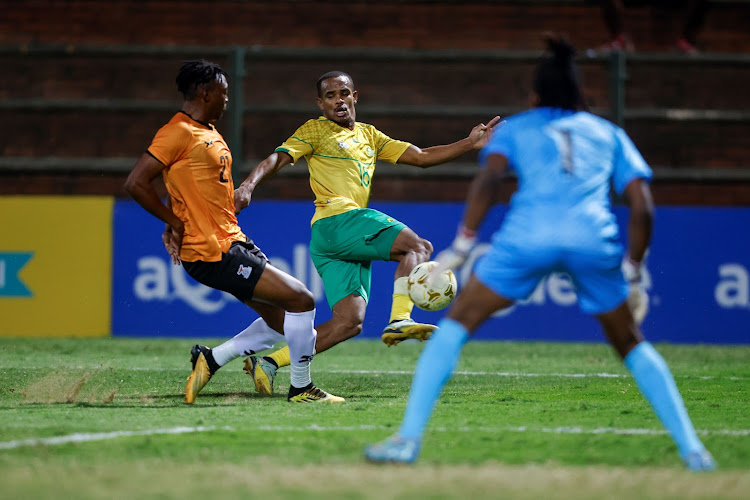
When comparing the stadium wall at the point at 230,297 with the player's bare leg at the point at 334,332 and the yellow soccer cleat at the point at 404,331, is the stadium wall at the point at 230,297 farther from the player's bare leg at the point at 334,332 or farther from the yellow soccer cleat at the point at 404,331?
the yellow soccer cleat at the point at 404,331

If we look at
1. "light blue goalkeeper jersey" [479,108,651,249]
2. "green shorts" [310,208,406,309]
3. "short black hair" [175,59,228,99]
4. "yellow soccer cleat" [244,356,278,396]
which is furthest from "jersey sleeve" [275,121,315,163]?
"light blue goalkeeper jersey" [479,108,651,249]

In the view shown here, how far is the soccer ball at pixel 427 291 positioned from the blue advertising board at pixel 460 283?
4.95 metres

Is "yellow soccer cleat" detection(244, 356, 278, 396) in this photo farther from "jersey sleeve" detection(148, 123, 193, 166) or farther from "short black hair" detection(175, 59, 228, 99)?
"short black hair" detection(175, 59, 228, 99)

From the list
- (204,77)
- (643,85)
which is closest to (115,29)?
(643,85)

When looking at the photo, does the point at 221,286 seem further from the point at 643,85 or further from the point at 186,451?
the point at 643,85

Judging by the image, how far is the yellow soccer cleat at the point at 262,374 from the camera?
734 centimetres

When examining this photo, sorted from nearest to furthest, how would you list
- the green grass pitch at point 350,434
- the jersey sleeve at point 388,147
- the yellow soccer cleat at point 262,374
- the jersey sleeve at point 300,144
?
1. the green grass pitch at point 350,434
2. the yellow soccer cleat at point 262,374
3. the jersey sleeve at point 300,144
4. the jersey sleeve at point 388,147

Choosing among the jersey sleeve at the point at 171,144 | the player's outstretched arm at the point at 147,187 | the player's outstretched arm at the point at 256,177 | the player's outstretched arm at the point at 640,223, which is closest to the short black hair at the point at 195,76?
the jersey sleeve at the point at 171,144

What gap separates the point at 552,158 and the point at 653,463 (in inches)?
54.0

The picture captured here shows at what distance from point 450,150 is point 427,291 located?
4.88 feet

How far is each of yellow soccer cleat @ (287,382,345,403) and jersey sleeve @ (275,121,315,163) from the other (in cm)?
172

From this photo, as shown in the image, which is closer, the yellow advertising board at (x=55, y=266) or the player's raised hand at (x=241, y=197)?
the player's raised hand at (x=241, y=197)

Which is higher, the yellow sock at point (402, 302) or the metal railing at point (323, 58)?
the metal railing at point (323, 58)

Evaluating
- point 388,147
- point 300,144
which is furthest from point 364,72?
point 300,144
